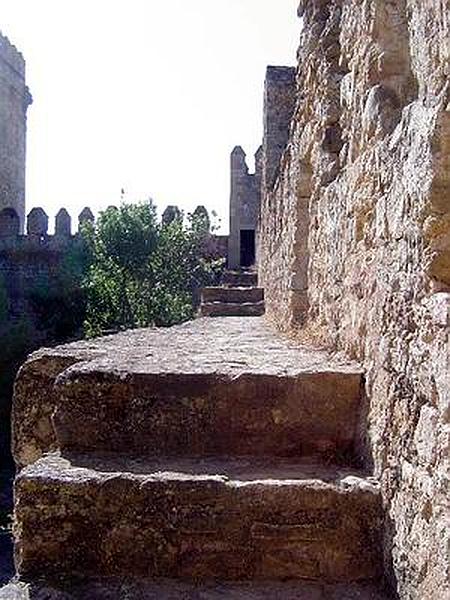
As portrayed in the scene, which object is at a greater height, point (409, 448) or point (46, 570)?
point (409, 448)

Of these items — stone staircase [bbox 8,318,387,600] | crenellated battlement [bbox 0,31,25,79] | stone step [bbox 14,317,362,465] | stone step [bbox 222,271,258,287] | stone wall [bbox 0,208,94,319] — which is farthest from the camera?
crenellated battlement [bbox 0,31,25,79]

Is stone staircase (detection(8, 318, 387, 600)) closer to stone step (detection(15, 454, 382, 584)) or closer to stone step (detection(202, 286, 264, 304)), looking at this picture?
stone step (detection(15, 454, 382, 584))

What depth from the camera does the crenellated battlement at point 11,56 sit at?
91.6 feet

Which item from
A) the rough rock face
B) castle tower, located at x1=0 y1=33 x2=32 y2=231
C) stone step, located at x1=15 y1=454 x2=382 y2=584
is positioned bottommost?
stone step, located at x1=15 y1=454 x2=382 y2=584

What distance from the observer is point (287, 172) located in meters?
5.79

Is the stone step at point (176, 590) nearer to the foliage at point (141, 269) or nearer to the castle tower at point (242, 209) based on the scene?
the foliage at point (141, 269)

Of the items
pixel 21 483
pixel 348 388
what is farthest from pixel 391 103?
Result: pixel 21 483

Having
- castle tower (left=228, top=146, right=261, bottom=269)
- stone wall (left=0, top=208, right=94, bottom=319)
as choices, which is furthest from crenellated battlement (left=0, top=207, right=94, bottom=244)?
castle tower (left=228, top=146, right=261, bottom=269)

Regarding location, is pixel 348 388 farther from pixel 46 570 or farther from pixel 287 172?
pixel 287 172

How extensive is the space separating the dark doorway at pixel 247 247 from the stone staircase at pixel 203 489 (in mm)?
19852

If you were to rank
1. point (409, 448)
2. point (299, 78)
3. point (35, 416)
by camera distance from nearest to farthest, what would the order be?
point (409, 448), point (35, 416), point (299, 78)

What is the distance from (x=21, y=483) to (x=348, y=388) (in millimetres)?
1104

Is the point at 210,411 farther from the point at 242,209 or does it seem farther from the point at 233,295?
the point at 242,209

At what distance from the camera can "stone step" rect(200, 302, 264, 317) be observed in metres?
9.61
